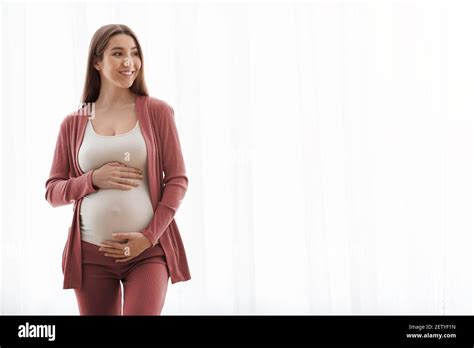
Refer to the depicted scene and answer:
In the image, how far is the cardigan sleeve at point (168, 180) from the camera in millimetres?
1357

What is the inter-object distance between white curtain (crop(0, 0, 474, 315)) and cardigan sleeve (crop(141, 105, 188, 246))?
38cm

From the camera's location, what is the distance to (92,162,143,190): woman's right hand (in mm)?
1347

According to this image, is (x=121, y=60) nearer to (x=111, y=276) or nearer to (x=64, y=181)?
(x=64, y=181)

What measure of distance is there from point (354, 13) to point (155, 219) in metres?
0.97

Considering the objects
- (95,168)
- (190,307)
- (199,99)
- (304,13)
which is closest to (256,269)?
(190,307)

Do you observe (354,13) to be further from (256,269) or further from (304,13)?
(256,269)

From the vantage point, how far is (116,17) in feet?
5.98

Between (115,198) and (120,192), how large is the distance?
0.06 ft

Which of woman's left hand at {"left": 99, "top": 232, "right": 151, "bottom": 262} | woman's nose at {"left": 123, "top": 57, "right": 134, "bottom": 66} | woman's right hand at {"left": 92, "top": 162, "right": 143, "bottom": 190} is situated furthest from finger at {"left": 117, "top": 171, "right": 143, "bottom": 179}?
woman's nose at {"left": 123, "top": 57, "right": 134, "bottom": 66}

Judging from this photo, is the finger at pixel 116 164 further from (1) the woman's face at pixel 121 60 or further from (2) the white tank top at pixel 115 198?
(1) the woman's face at pixel 121 60

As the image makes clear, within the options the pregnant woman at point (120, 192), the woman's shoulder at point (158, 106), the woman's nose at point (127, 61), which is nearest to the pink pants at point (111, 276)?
the pregnant woman at point (120, 192)

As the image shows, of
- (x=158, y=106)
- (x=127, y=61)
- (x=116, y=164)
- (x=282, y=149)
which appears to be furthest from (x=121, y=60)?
(x=282, y=149)

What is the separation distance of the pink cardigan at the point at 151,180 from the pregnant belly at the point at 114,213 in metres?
0.02

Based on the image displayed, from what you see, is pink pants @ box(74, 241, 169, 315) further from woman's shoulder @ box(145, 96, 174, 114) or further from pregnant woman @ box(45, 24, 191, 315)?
woman's shoulder @ box(145, 96, 174, 114)
